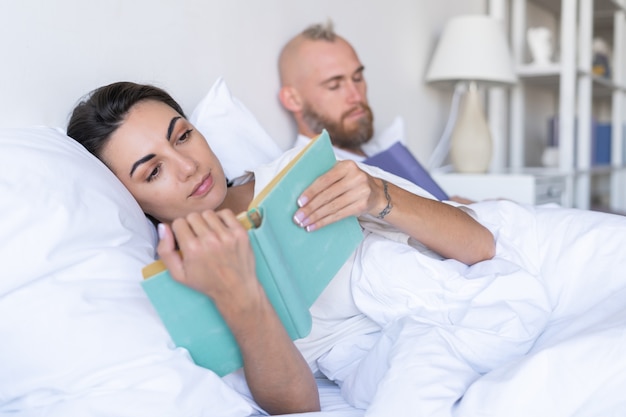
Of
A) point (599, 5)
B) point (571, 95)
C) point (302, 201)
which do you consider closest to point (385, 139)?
point (571, 95)

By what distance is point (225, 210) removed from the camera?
0.79 metres

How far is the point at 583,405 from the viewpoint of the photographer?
30.8 inches

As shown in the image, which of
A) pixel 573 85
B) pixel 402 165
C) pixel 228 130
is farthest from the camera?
pixel 573 85

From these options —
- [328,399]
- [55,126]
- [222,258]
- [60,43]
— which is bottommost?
[328,399]

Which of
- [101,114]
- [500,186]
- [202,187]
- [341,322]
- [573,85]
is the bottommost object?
[500,186]

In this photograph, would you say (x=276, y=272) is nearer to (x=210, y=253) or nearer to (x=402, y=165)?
(x=210, y=253)

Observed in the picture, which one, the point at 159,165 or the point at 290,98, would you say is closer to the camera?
the point at 159,165

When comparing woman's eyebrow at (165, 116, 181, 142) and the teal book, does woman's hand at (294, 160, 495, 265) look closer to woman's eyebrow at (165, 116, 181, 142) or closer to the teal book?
the teal book

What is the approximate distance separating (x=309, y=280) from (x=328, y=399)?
0.74 ft

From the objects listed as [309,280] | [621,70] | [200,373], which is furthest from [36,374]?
[621,70]

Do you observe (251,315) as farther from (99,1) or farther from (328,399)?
(99,1)

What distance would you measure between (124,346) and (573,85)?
92.4 inches

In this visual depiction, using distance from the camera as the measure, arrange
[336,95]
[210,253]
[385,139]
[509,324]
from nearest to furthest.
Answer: [210,253] → [509,324] → [336,95] → [385,139]

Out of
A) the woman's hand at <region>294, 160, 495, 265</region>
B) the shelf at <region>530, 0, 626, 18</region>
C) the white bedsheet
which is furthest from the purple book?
the shelf at <region>530, 0, 626, 18</region>
